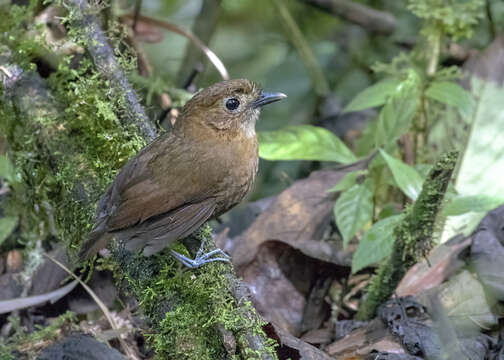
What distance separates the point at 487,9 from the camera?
4.33m

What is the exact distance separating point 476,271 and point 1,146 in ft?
8.84

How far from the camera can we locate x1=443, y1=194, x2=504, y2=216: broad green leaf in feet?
8.82

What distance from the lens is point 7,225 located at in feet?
10.5

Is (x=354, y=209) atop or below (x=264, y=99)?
below

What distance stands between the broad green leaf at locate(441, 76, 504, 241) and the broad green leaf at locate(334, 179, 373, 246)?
0.49 metres

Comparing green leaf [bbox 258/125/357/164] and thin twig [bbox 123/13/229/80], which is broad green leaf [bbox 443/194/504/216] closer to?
green leaf [bbox 258/125/357/164]

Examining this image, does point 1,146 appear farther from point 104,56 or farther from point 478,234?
point 478,234

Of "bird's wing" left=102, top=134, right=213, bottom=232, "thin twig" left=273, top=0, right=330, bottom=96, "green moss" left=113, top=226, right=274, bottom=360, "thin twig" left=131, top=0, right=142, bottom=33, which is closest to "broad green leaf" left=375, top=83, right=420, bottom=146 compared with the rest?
"bird's wing" left=102, top=134, right=213, bottom=232

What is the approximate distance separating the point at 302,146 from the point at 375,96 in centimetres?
55

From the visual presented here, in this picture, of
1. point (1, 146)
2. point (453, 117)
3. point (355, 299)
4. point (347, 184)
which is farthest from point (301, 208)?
point (1, 146)

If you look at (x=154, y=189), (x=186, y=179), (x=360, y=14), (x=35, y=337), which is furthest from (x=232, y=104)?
(x=360, y=14)

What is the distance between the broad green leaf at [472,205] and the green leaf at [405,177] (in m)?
0.18

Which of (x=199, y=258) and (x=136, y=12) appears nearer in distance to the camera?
(x=199, y=258)

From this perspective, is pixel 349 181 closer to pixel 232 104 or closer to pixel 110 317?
pixel 232 104
